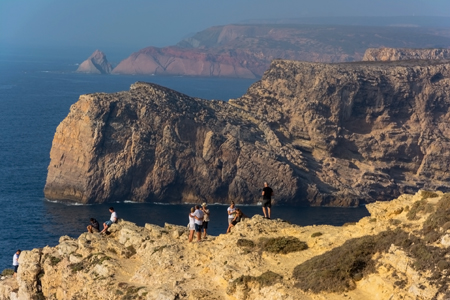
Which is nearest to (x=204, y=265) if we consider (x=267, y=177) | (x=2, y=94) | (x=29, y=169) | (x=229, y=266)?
(x=229, y=266)

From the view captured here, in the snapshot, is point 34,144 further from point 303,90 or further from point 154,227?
point 154,227

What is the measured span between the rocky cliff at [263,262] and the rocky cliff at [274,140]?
184 ft

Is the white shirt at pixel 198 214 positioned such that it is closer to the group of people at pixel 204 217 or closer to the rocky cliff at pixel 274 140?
the group of people at pixel 204 217

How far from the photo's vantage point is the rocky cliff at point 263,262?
25875 mm

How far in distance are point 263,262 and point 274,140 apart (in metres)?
74.2

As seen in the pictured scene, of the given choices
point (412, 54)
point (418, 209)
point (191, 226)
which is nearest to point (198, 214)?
point (191, 226)

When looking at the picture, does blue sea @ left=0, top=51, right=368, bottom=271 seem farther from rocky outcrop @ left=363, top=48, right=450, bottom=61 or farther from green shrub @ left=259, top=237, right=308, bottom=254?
rocky outcrop @ left=363, top=48, right=450, bottom=61

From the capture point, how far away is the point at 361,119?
11262 centimetres

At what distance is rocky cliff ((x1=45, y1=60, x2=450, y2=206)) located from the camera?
94.9 metres

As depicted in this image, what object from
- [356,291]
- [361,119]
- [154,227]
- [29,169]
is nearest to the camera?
[356,291]

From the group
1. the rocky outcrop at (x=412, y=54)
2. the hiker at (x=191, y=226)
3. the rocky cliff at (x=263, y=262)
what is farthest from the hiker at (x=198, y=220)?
the rocky outcrop at (x=412, y=54)

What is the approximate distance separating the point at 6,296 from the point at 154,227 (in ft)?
27.2

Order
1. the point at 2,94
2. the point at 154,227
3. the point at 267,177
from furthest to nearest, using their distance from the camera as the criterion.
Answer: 1. the point at 2,94
2. the point at 267,177
3. the point at 154,227

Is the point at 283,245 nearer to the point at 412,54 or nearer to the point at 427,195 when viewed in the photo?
the point at 427,195
